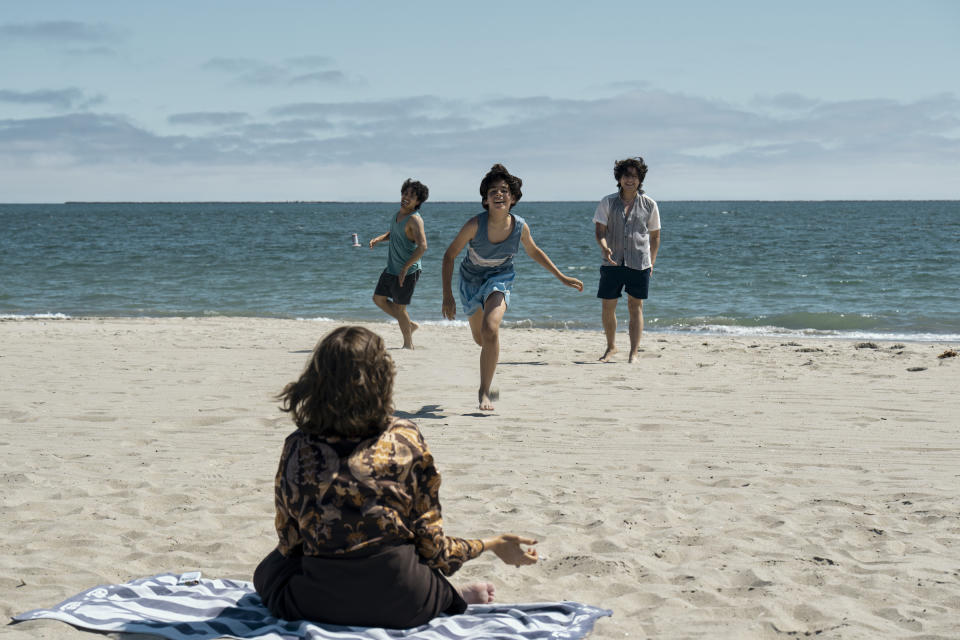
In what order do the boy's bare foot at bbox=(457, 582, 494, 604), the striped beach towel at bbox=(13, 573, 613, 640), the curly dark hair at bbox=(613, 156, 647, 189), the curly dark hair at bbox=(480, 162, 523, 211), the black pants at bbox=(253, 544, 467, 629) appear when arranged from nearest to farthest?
1. the black pants at bbox=(253, 544, 467, 629)
2. the striped beach towel at bbox=(13, 573, 613, 640)
3. the boy's bare foot at bbox=(457, 582, 494, 604)
4. the curly dark hair at bbox=(480, 162, 523, 211)
5. the curly dark hair at bbox=(613, 156, 647, 189)

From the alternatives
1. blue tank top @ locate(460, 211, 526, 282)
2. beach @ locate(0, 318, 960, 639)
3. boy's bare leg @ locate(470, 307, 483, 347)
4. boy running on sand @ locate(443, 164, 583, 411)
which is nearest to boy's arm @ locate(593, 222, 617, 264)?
beach @ locate(0, 318, 960, 639)

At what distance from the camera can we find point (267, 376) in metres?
8.01

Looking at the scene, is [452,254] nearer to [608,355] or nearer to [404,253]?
[404,253]

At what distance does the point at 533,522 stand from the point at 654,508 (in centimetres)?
63

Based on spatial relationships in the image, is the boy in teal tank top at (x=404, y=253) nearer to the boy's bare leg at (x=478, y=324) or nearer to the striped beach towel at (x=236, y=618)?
the boy's bare leg at (x=478, y=324)

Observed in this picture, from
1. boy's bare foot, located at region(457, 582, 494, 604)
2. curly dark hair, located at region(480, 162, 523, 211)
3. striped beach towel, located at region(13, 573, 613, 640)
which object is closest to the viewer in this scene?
striped beach towel, located at region(13, 573, 613, 640)

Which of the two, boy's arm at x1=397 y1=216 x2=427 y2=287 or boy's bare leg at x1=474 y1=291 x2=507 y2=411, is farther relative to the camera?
boy's arm at x1=397 y1=216 x2=427 y2=287

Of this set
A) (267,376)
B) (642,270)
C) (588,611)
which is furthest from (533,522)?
(642,270)

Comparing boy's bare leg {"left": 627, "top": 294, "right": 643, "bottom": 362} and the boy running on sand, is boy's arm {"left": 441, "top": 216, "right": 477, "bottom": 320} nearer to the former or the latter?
the boy running on sand

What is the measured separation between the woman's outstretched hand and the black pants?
0.69 ft

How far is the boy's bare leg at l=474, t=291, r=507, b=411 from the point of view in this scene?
251 inches

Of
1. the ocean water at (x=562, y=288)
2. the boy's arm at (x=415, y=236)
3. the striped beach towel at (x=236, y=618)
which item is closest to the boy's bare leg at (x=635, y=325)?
the boy's arm at (x=415, y=236)

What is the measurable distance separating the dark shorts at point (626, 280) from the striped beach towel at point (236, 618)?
6.01 meters

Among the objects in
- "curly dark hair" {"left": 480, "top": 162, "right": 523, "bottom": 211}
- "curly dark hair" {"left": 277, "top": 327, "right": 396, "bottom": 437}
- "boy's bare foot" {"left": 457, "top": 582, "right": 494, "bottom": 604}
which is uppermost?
"curly dark hair" {"left": 480, "top": 162, "right": 523, "bottom": 211}
